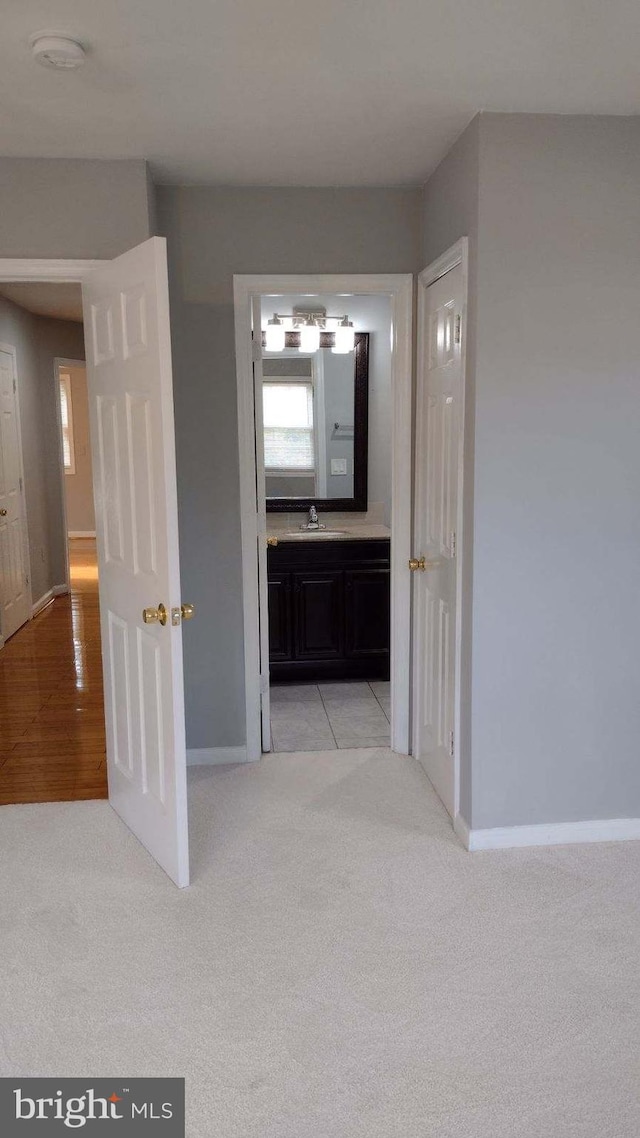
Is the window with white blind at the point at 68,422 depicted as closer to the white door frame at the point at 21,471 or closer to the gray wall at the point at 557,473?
the white door frame at the point at 21,471

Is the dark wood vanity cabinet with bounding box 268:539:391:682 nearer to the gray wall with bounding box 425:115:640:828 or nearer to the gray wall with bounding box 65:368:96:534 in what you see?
the gray wall with bounding box 425:115:640:828

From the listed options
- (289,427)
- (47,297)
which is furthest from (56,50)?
(47,297)

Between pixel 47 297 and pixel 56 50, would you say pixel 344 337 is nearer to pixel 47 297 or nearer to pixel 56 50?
pixel 47 297

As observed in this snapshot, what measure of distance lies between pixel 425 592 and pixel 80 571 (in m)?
6.13

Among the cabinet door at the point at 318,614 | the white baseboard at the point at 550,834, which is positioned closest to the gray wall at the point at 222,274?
the cabinet door at the point at 318,614

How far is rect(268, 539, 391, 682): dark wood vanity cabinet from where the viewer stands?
473cm

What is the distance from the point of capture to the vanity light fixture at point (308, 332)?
504 centimetres

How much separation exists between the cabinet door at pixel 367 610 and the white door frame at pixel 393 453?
3.25 ft

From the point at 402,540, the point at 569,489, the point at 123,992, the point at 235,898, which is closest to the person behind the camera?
the point at 123,992

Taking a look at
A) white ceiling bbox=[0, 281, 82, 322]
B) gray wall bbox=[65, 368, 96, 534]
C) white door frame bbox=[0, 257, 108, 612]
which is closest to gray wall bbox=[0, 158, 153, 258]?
white door frame bbox=[0, 257, 108, 612]

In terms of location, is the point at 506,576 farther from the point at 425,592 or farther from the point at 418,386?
the point at 418,386

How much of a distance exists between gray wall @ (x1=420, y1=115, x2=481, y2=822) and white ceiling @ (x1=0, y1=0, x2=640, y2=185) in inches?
3.2

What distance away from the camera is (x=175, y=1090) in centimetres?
193

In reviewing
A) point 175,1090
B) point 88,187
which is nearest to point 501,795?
point 175,1090
